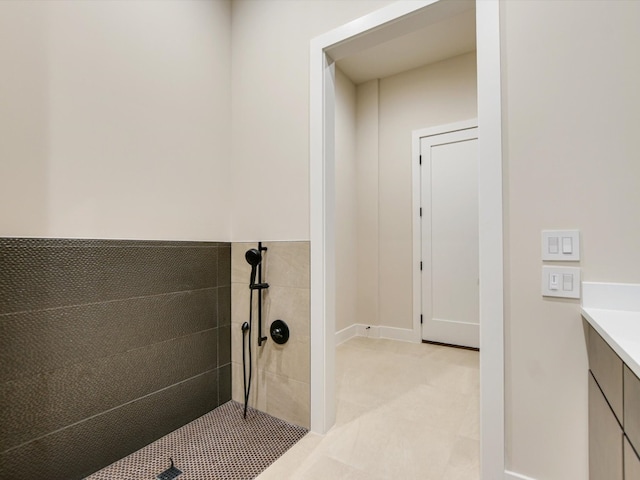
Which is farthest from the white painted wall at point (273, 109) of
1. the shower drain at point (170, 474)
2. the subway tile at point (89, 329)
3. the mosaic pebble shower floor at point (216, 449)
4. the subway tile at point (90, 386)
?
the shower drain at point (170, 474)

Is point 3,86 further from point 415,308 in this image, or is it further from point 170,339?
point 415,308

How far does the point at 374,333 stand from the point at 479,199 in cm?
271

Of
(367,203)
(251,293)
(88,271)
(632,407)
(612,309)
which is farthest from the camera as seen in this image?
(367,203)

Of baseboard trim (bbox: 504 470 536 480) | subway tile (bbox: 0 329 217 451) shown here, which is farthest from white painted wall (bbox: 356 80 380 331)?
baseboard trim (bbox: 504 470 536 480)

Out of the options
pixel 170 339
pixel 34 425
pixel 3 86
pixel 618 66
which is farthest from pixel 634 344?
pixel 3 86

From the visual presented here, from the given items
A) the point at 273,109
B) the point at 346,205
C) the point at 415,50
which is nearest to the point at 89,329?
the point at 273,109

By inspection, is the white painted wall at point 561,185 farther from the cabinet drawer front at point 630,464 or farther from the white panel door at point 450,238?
the white panel door at point 450,238

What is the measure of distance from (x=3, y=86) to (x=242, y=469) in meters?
1.94

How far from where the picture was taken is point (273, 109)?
6.64ft

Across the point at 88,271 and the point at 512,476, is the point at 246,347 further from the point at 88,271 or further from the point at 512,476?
the point at 512,476

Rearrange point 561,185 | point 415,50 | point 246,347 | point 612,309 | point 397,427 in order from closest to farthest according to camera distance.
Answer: point 612,309 < point 561,185 < point 397,427 < point 246,347 < point 415,50

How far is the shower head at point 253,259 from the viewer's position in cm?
194

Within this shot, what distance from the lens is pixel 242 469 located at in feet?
4.97

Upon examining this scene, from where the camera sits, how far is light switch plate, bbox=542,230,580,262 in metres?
1.21
